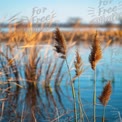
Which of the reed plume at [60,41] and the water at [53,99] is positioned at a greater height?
the reed plume at [60,41]

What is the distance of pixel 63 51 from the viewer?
2490 millimetres

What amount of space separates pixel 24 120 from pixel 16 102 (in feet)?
4.03

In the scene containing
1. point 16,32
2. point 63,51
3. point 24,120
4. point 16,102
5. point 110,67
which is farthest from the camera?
point 110,67

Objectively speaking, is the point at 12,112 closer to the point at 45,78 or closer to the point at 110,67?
the point at 45,78

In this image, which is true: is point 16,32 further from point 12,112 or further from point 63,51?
point 63,51

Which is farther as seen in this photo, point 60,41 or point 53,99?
point 53,99

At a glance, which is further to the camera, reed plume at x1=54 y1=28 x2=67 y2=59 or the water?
the water

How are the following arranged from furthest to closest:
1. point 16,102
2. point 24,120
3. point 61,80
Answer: point 61,80, point 16,102, point 24,120

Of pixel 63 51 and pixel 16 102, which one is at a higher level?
pixel 63 51

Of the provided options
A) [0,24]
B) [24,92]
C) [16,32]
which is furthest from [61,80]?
[0,24]

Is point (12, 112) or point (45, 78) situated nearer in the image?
point (12, 112)

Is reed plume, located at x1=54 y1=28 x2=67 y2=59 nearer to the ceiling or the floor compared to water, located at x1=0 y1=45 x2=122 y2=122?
nearer to the ceiling

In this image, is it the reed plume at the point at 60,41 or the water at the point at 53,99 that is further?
the water at the point at 53,99

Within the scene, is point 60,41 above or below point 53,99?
above
